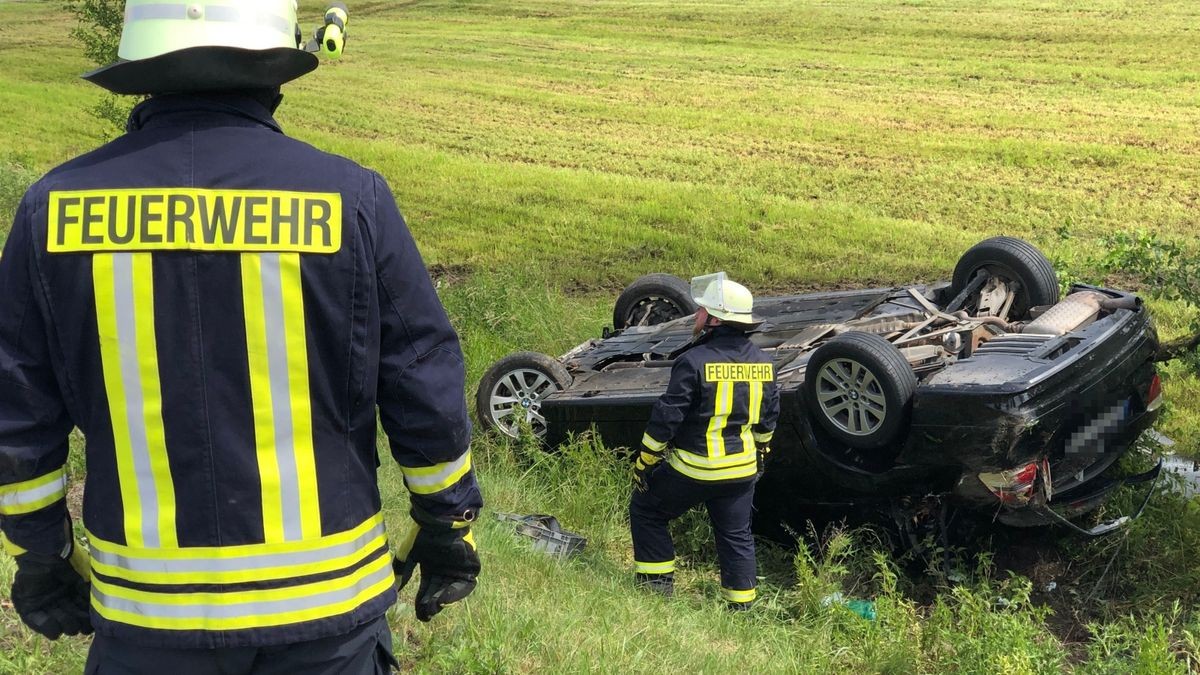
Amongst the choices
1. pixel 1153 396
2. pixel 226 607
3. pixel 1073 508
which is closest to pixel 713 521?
pixel 1073 508

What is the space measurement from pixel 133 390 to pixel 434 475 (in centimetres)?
53

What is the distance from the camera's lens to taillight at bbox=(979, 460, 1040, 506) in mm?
4621

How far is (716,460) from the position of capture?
491 cm

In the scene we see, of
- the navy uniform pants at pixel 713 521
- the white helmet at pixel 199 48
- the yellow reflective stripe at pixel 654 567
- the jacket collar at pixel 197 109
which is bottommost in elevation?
the yellow reflective stripe at pixel 654 567

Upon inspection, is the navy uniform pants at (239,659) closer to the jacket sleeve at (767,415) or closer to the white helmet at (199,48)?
the white helmet at (199,48)

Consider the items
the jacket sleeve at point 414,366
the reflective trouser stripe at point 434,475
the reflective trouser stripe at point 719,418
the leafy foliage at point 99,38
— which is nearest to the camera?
the jacket sleeve at point 414,366

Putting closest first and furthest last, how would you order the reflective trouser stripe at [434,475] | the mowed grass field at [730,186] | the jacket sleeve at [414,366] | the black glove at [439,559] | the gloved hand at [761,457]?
the jacket sleeve at [414,366]
the reflective trouser stripe at [434,475]
the black glove at [439,559]
the mowed grass field at [730,186]
the gloved hand at [761,457]

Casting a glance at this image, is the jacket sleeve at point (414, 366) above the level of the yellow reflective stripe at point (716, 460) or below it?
above

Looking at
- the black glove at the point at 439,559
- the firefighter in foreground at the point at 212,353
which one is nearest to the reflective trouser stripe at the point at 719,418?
the black glove at the point at 439,559

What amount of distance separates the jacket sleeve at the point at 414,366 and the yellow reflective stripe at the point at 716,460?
2948mm

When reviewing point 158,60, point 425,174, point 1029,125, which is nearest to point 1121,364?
point 158,60

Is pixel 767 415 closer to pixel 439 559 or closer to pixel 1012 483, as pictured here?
pixel 1012 483

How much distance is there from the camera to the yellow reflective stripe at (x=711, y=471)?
194 inches

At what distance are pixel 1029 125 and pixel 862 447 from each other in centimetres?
1413
